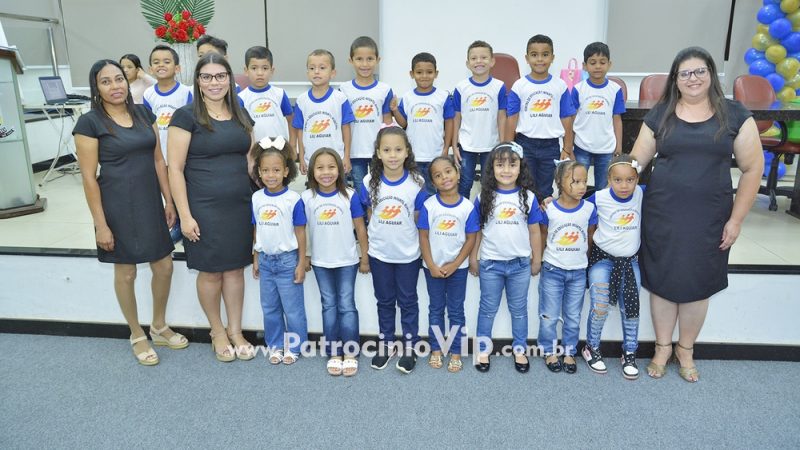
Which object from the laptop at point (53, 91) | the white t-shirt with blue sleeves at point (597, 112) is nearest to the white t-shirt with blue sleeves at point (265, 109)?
the white t-shirt with blue sleeves at point (597, 112)

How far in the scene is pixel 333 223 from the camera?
241cm

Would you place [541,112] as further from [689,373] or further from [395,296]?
[689,373]

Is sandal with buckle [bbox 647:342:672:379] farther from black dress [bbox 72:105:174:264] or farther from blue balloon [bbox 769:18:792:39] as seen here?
blue balloon [bbox 769:18:792:39]

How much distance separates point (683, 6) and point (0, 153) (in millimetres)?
6026

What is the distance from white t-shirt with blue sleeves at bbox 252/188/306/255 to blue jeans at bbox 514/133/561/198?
1314 mm

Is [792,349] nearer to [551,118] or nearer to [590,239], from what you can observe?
[590,239]

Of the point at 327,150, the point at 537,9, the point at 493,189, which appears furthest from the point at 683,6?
the point at 327,150

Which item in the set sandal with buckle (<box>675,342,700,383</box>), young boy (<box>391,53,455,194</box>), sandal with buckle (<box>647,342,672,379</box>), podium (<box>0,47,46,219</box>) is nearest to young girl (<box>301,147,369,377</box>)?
young boy (<box>391,53,455,194</box>)

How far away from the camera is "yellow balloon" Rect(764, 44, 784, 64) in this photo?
16.8 feet

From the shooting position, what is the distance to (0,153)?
13.2 ft

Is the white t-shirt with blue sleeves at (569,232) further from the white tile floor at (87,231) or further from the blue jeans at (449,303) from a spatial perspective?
the white tile floor at (87,231)

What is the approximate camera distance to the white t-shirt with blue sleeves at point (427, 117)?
Answer: 306 cm

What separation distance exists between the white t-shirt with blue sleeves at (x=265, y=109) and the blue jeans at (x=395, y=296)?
99cm

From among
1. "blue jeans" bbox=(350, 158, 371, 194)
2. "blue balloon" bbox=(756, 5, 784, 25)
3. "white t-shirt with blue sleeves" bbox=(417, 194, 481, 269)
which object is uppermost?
"blue balloon" bbox=(756, 5, 784, 25)
